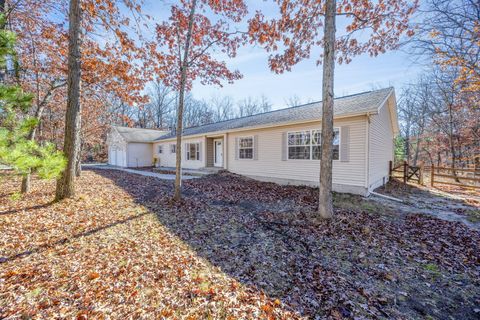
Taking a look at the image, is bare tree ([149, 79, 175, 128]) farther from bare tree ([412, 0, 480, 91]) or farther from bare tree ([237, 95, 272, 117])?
bare tree ([412, 0, 480, 91])

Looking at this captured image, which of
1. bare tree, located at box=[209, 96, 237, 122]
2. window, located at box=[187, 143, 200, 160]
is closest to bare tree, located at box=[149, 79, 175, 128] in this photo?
bare tree, located at box=[209, 96, 237, 122]

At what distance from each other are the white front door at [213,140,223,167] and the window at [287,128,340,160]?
18.8ft

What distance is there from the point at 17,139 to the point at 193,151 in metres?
13.2

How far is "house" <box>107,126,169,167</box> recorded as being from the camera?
782 inches

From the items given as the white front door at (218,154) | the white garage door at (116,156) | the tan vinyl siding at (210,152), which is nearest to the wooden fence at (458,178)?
the white front door at (218,154)

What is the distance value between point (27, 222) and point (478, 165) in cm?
2499

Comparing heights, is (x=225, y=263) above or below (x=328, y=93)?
below

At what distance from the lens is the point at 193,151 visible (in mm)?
16266

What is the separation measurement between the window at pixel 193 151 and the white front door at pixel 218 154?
146cm

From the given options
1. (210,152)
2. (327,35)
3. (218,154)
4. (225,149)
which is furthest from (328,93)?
(210,152)

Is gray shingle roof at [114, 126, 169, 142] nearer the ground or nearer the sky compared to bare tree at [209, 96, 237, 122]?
nearer the ground

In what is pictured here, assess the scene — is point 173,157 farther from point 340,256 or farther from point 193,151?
point 340,256

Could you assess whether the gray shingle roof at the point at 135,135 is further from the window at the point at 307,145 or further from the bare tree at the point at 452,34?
the bare tree at the point at 452,34

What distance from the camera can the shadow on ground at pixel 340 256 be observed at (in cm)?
268
